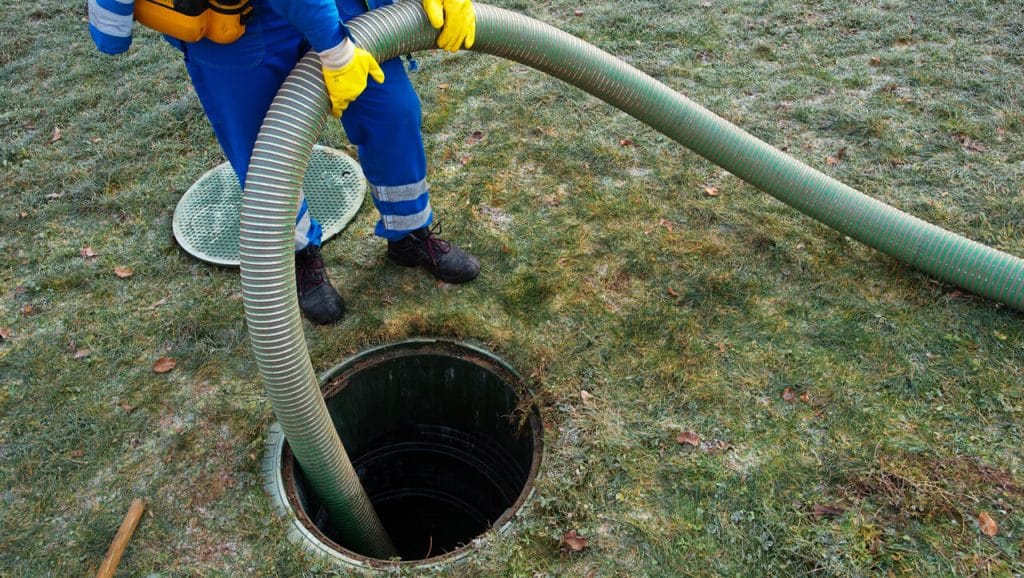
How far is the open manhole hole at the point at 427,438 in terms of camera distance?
288 cm

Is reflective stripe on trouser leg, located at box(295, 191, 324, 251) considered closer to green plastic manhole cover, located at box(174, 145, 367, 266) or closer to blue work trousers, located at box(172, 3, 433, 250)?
blue work trousers, located at box(172, 3, 433, 250)

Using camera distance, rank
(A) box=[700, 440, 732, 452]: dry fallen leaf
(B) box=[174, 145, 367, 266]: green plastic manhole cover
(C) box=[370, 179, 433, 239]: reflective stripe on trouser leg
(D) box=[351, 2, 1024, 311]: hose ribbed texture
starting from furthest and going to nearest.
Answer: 1. (B) box=[174, 145, 367, 266]: green plastic manhole cover
2. (C) box=[370, 179, 433, 239]: reflective stripe on trouser leg
3. (D) box=[351, 2, 1024, 311]: hose ribbed texture
4. (A) box=[700, 440, 732, 452]: dry fallen leaf

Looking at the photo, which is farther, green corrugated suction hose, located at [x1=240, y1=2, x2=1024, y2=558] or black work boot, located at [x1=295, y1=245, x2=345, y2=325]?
black work boot, located at [x1=295, y1=245, x2=345, y2=325]

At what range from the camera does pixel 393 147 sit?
3.04 meters

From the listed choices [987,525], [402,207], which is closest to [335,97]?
[402,207]

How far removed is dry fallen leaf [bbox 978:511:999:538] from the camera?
240 centimetres

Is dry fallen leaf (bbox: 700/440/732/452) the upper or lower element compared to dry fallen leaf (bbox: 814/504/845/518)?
lower

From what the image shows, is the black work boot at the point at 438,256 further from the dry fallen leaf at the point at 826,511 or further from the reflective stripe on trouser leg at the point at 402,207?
the dry fallen leaf at the point at 826,511

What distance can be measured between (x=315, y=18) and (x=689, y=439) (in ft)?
6.47

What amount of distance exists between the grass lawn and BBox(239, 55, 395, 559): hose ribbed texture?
478 millimetres

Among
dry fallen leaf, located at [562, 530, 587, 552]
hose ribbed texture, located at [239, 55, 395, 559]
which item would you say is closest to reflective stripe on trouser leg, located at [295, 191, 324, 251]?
hose ribbed texture, located at [239, 55, 395, 559]

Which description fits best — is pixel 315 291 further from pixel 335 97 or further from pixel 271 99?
pixel 335 97

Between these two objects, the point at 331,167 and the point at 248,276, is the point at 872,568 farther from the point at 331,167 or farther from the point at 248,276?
the point at 331,167

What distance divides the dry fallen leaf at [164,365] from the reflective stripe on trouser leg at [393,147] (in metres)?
1.08
